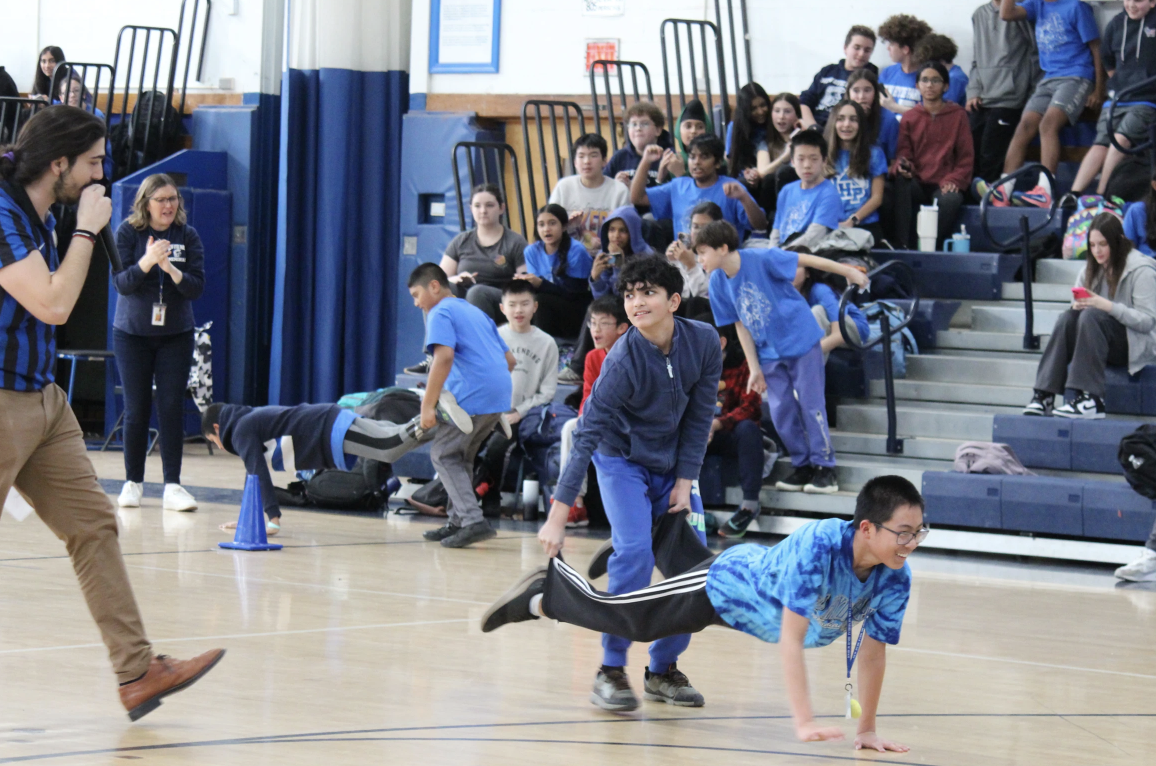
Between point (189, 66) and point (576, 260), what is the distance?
19.3 feet

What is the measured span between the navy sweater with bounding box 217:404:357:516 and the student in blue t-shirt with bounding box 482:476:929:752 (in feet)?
13.2

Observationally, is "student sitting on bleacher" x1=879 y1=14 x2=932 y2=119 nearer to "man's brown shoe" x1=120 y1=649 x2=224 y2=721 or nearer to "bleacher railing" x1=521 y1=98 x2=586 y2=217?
"bleacher railing" x1=521 y1=98 x2=586 y2=217

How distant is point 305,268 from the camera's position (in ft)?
45.2

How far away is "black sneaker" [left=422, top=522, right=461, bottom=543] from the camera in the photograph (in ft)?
26.8

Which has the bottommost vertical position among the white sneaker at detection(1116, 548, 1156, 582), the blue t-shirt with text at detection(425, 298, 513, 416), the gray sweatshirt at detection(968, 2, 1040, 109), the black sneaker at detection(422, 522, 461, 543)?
the black sneaker at detection(422, 522, 461, 543)

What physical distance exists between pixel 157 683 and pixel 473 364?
4.20 metres

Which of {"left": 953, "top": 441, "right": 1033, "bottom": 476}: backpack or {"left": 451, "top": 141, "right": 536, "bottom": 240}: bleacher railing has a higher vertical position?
{"left": 451, "top": 141, "right": 536, "bottom": 240}: bleacher railing

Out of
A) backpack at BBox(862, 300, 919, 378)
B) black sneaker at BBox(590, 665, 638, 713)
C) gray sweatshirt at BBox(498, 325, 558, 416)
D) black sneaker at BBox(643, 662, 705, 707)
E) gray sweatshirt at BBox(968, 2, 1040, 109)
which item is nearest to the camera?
black sneaker at BBox(590, 665, 638, 713)

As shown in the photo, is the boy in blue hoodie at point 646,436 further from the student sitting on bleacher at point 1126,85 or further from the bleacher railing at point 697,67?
the bleacher railing at point 697,67

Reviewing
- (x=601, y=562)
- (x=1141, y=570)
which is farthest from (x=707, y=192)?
(x=601, y=562)

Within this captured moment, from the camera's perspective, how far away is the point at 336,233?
13.6 m

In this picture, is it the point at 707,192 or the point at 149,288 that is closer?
the point at 149,288

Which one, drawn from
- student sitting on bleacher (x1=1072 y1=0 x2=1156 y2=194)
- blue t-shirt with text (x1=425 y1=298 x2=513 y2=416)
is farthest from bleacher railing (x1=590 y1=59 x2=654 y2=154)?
blue t-shirt with text (x1=425 y1=298 x2=513 y2=416)

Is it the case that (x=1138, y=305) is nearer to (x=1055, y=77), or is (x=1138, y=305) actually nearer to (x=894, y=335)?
(x=894, y=335)
